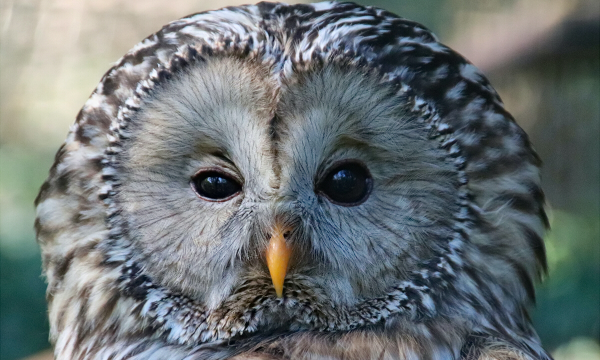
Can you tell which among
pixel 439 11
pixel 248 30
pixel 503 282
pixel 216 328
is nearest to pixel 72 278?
pixel 216 328

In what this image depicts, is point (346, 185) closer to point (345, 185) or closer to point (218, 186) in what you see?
point (345, 185)

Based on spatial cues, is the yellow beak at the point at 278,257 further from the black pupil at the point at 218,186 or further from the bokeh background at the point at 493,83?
the bokeh background at the point at 493,83

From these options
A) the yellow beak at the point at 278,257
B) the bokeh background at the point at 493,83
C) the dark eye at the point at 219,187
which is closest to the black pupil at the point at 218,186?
the dark eye at the point at 219,187

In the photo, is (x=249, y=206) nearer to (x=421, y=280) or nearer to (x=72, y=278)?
(x=421, y=280)

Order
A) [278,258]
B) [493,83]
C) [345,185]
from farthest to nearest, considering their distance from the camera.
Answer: [493,83]
[345,185]
[278,258]

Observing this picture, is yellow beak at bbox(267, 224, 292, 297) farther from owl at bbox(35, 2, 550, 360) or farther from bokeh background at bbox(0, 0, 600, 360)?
bokeh background at bbox(0, 0, 600, 360)

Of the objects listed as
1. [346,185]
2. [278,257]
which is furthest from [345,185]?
[278,257]

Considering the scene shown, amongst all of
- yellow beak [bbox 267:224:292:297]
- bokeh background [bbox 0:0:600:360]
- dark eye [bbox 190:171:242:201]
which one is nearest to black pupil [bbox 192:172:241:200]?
dark eye [bbox 190:171:242:201]
